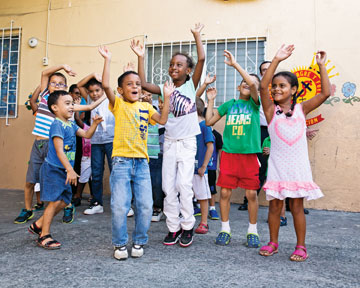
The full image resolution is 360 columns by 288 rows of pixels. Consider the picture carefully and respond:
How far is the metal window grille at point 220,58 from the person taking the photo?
5359 mm

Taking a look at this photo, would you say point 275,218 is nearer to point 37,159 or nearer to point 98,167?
point 98,167

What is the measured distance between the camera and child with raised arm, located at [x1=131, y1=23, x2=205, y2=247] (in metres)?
2.96

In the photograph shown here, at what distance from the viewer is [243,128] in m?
3.09

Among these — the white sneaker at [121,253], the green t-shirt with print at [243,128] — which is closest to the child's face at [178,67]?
the green t-shirt with print at [243,128]

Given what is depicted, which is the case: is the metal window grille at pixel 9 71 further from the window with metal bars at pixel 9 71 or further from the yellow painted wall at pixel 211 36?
the yellow painted wall at pixel 211 36

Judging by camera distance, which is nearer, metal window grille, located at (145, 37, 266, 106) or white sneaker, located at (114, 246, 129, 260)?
white sneaker, located at (114, 246, 129, 260)

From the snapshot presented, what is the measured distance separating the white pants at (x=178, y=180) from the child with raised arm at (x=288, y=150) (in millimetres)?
657

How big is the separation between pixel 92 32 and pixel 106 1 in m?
0.58

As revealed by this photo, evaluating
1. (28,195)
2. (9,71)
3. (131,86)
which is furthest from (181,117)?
(9,71)

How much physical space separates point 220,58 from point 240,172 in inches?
115

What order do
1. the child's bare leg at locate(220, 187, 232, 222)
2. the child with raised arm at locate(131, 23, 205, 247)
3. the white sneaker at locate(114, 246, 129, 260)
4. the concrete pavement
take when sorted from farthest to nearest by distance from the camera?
the child's bare leg at locate(220, 187, 232, 222), the child with raised arm at locate(131, 23, 205, 247), the white sneaker at locate(114, 246, 129, 260), the concrete pavement

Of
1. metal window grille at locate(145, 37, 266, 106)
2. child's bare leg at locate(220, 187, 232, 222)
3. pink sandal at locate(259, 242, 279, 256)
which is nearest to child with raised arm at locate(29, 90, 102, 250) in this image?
child's bare leg at locate(220, 187, 232, 222)

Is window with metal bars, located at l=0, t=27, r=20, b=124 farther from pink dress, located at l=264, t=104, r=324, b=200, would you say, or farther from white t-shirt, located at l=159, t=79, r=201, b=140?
pink dress, located at l=264, t=104, r=324, b=200

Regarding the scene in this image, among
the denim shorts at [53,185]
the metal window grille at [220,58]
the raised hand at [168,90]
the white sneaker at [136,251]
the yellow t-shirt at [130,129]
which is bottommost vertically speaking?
the white sneaker at [136,251]
